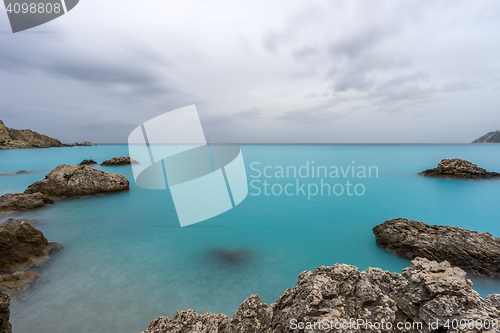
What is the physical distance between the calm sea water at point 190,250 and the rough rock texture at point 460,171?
32.1ft

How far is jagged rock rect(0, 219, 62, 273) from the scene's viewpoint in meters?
5.85

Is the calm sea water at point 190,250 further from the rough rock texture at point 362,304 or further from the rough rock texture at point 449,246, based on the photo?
the rough rock texture at point 362,304

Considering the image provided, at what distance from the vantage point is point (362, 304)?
2557 millimetres

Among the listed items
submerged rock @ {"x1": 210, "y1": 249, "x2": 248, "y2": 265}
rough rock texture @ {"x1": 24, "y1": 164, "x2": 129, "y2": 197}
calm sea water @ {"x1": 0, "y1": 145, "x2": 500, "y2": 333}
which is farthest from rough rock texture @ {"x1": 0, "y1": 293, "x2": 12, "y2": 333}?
rough rock texture @ {"x1": 24, "y1": 164, "x2": 129, "y2": 197}

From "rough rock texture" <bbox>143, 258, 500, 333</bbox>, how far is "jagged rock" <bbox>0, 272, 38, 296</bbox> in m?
4.93

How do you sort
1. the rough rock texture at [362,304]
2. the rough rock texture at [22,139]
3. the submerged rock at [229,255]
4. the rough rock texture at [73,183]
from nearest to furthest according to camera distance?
the rough rock texture at [362,304], the submerged rock at [229,255], the rough rock texture at [73,183], the rough rock texture at [22,139]

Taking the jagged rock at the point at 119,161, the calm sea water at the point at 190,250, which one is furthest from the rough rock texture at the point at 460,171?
the jagged rock at the point at 119,161

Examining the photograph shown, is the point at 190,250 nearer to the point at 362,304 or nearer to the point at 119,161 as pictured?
the point at 362,304

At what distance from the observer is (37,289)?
5344mm

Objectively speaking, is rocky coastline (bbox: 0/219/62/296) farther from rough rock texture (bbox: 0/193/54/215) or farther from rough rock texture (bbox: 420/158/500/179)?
rough rock texture (bbox: 420/158/500/179)

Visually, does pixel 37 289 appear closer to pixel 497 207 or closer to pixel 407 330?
pixel 407 330

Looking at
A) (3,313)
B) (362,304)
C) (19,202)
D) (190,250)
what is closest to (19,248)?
(3,313)

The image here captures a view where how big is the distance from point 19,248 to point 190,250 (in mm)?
5176

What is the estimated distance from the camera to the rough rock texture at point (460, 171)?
2359 cm
